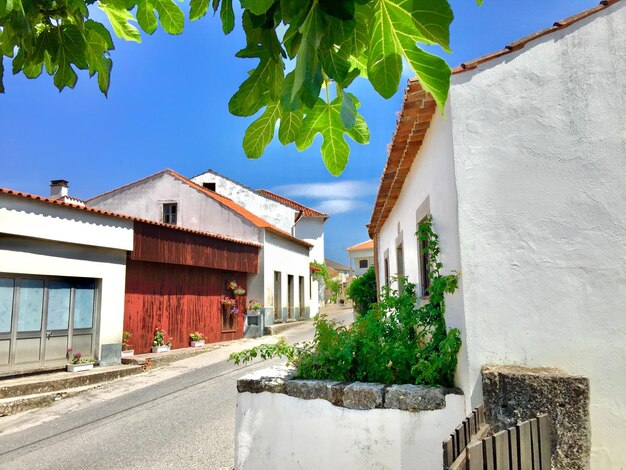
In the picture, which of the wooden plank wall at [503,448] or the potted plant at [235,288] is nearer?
the wooden plank wall at [503,448]

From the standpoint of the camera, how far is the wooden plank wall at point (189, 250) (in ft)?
39.6

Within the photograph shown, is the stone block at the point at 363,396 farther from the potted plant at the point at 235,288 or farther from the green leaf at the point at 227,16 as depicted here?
the potted plant at the point at 235,288

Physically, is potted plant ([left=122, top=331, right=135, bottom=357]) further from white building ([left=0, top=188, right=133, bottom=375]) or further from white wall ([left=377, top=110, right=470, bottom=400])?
white wall ([left=377, top=110, right=470, bottom=400])

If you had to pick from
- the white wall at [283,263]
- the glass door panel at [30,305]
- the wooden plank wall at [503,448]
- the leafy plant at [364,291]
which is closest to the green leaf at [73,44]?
the wooden plank wall at [503,448]

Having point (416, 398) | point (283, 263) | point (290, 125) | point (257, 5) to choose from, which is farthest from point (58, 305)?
point (283, 263)

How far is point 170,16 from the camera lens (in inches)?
65.1

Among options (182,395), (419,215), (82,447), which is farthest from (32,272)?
(419,215)

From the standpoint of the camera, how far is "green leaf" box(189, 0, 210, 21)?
4.92ft

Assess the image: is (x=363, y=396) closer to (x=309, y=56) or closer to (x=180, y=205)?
(x=309, y=56)

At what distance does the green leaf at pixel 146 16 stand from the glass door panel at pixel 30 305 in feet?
29.5

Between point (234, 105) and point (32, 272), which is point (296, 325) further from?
point (234, 105)

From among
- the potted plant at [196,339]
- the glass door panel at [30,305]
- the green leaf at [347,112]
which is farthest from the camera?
the potted plant at [196,339]

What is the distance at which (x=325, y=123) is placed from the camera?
153 cm

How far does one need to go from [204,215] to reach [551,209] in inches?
686
